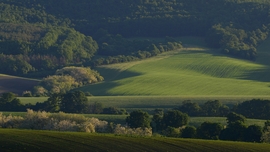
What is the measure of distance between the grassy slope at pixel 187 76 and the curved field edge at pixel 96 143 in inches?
3022

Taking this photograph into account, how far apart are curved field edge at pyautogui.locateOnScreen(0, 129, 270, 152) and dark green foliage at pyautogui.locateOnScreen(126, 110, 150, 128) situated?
84.5ft

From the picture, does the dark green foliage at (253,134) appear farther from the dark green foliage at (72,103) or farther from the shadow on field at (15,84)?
the shadow on field at (15,84)

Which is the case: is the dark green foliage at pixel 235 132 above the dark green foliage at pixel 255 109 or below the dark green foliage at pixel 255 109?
below

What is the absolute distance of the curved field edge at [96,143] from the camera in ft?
203

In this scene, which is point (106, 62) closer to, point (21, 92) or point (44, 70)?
point (44, 70)

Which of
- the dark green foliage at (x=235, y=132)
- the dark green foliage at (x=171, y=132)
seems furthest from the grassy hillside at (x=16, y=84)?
the dark green foliage at (x=235, y=132)

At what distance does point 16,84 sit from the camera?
516 ft

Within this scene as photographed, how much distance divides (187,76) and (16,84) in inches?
1160

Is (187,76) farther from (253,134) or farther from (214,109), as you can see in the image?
(253,134)

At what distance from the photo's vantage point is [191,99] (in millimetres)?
124062

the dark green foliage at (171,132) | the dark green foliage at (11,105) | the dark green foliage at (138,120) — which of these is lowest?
the dark green foliage at (171,132)

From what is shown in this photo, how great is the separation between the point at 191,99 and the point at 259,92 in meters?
22.0

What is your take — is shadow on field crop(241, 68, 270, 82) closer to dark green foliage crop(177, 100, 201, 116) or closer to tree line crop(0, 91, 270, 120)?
tree line crop(0, 91, 270, 120)

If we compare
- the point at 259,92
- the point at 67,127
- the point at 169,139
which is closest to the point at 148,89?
the point at 259,92
